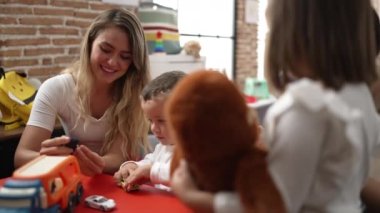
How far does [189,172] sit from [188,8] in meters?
4.12

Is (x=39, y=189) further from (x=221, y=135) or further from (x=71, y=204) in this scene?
(x=221, y=135)

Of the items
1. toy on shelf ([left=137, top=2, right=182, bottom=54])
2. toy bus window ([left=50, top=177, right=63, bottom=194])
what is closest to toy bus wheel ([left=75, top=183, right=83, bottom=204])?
toy bus window ([left=50, top=177, right=63, bottom=194])

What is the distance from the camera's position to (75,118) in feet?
5.51

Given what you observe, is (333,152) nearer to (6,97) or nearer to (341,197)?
(341,197)

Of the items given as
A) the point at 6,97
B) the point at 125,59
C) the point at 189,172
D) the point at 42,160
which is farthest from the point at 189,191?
the point at 6,97

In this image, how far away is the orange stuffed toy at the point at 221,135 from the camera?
0.63 metres

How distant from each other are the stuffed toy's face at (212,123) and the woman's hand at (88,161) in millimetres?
656

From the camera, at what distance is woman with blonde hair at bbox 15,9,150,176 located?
160 cm

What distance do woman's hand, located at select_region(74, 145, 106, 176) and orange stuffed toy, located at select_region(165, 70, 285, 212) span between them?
0.66 m

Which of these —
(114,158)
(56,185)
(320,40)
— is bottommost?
(114,158)

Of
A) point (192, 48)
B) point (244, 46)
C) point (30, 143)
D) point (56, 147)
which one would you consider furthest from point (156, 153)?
point (244, 46)

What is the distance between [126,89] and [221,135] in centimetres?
113

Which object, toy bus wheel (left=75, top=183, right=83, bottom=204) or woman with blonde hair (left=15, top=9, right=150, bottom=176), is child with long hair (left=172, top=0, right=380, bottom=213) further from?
woman with blonde hair (left=15, top=9, right=150, bottom=176)

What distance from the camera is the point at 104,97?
68.4 inches
